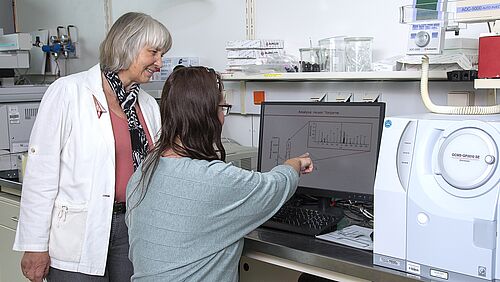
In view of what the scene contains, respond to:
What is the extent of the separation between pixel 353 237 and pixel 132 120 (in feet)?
2.74

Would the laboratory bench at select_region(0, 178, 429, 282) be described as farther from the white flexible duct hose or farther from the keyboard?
the white flexible duct hose

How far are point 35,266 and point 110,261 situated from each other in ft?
0.78

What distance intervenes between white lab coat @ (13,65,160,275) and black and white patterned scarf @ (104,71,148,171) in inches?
3.6

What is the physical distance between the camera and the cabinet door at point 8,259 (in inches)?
104

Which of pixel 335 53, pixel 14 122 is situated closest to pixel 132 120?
pixel 335 53

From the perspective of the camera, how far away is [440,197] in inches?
52.1

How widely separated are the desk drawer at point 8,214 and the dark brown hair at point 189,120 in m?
1.36

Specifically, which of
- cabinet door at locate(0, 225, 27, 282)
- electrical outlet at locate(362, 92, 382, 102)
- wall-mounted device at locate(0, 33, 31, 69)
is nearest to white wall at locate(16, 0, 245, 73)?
wall-mounted device at locate(0, 33, 31, 69)

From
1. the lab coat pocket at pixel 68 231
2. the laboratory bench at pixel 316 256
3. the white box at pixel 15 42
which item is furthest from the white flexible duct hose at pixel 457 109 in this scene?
the white box at pixel 15 42

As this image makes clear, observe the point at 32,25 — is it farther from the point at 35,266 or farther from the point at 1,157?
the point at 35,266

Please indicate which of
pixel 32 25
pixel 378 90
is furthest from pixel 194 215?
pixel 32 25

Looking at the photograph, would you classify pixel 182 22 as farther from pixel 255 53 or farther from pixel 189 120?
pixel 189 120

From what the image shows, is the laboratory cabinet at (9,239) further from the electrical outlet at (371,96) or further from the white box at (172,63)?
the electrical outlet at (371,96)

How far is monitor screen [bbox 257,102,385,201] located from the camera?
187cm
